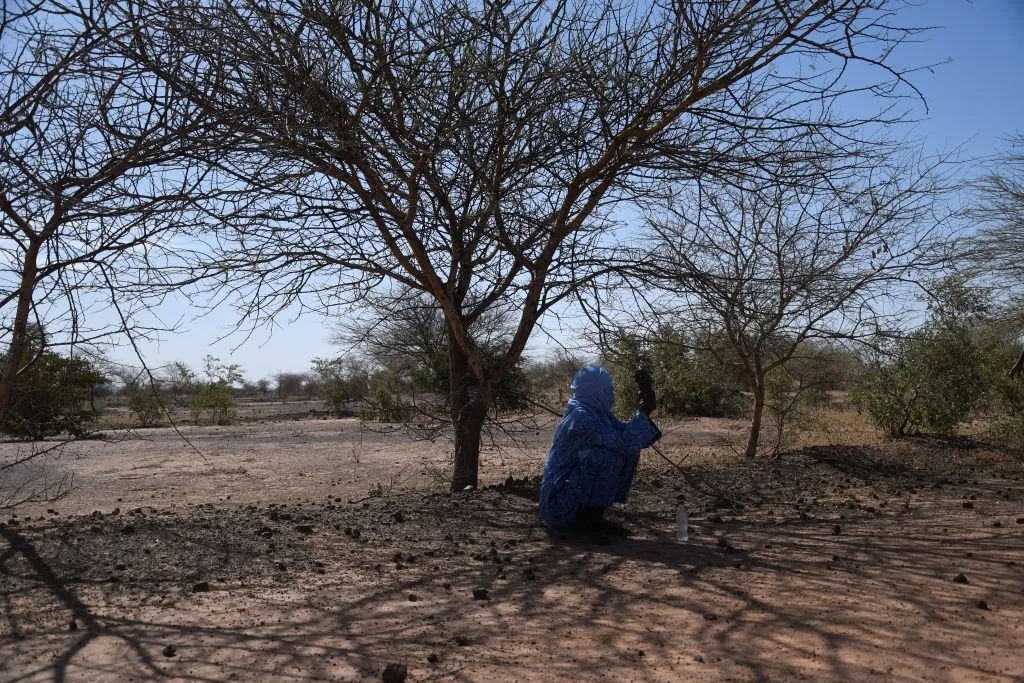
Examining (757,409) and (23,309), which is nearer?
(23,309)

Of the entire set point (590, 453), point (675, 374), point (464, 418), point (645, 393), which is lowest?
point (590, 453)

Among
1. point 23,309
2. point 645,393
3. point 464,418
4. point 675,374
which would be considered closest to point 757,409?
point 675,374

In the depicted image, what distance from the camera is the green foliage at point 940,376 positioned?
13195 millimetres

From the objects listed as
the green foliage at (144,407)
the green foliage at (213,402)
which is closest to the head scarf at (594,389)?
the green foliage at (144,407)

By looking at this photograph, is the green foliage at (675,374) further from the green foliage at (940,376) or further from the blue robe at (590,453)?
the green foliage at (940,376)

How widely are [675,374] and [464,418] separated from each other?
5.38 meters

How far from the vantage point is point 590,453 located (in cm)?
604

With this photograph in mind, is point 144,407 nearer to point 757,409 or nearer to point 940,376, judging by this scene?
point 757,409

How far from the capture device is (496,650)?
402cm

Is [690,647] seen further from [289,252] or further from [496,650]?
[289,252]

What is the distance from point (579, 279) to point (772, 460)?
12.6ft

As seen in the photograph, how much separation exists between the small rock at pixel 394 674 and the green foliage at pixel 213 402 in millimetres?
27850

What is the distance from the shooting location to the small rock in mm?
3564

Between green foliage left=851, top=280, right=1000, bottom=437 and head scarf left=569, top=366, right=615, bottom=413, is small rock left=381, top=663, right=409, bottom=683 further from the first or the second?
green foliage left=851, top=280, right=1000, bottom=437
